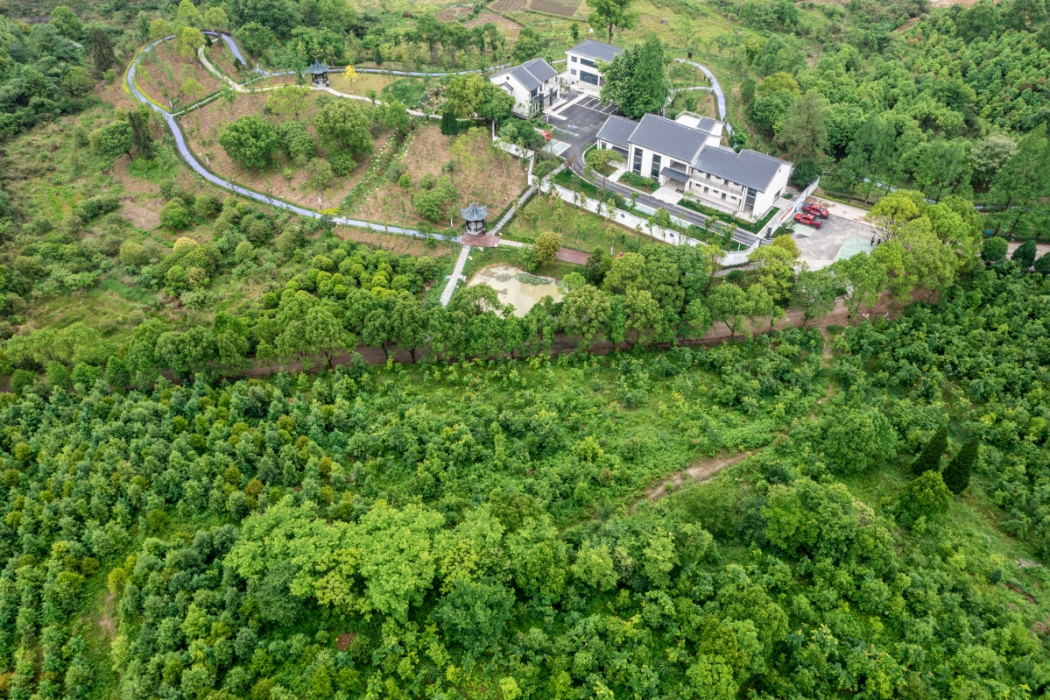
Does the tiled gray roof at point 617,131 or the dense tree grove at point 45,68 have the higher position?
the tiled gray roof at point 617,131

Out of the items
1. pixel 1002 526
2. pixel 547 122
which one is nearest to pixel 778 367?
pixel 1002 526

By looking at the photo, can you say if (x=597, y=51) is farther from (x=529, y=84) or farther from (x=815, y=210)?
(x=815, y=210)


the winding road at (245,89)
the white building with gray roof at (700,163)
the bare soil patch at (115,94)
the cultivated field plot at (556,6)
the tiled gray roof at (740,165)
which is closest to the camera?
the tiled gray roof at (740,165)

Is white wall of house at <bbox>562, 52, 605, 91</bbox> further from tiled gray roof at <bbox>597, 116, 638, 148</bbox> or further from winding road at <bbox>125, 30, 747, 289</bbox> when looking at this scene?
tiled gray roof at <bbox>597, 116, 638, 148</bbox>

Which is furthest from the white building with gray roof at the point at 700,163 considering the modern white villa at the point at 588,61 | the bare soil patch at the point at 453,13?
the bare soil patch at the point at 453,13

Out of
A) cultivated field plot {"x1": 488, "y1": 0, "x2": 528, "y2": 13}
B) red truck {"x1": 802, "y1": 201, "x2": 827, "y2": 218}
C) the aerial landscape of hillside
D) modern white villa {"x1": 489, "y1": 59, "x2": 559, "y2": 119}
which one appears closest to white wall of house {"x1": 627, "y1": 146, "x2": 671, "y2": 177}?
the aerial landscape of hillside

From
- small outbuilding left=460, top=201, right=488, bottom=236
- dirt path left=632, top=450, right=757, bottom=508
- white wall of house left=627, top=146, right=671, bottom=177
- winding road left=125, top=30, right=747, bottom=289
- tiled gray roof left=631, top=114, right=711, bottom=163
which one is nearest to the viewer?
dirt path left=632, top=450, right=757, bottom=508

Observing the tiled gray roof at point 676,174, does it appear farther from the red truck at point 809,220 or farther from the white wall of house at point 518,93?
the white wall of house at point 518,93
